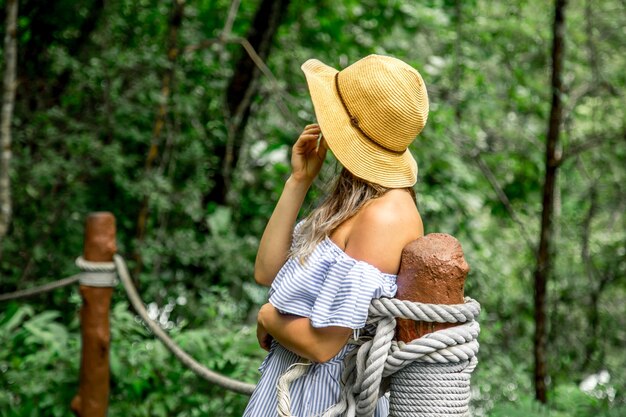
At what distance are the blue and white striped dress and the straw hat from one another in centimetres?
19

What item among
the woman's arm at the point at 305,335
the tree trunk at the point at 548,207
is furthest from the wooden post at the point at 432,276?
the tree trunk at the point at 548,207

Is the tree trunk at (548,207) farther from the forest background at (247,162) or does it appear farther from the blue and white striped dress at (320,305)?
the blue and white striped dress at (320,305)

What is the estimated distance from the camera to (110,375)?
3.35 meters

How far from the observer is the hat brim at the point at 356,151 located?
1.56 metres

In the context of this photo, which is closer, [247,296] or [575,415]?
[575,415]

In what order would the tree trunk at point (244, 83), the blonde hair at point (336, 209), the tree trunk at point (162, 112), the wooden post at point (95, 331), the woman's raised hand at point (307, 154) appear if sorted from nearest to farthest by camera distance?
the blonde hair at point (336, 209)
the woman's raised hand at point (307, 154)
the wooden post at point (95, 331)
the tree trunk at point (162, 112)
the tree trunk at point (244, 83)

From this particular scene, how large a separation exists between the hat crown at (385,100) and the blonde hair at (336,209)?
10cm

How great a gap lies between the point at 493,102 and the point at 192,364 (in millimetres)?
3318

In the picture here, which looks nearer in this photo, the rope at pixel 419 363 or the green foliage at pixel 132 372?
the rope at pixel 419 363

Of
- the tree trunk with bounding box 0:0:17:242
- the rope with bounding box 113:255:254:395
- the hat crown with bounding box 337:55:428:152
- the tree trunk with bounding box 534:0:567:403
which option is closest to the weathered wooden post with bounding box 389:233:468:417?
the hat crown with bounding box 337:55:428:152

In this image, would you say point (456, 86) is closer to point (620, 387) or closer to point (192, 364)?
point (620, 387)

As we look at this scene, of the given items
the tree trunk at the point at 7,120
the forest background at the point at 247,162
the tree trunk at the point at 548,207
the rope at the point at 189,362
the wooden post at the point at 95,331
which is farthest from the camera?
the forest background at the point at 247,162

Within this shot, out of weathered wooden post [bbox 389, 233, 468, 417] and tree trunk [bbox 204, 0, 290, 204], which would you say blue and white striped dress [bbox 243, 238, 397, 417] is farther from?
tree trunk [bbox 204, 0, 290, 204]

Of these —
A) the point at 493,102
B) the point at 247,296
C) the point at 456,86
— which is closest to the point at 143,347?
the point at 247,296
